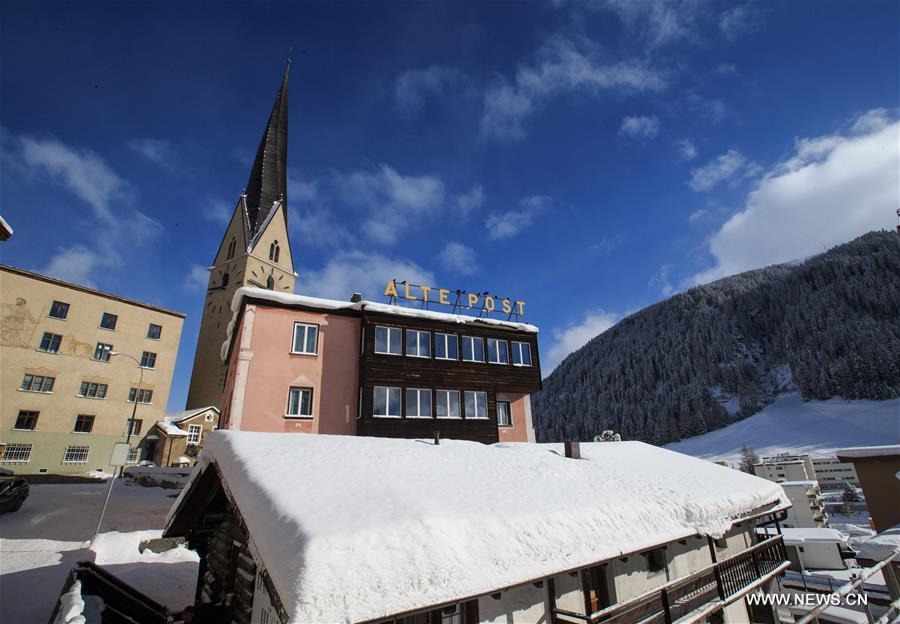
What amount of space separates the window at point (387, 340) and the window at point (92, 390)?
31355mm

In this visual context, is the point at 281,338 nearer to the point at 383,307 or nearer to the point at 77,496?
the point at 383,307

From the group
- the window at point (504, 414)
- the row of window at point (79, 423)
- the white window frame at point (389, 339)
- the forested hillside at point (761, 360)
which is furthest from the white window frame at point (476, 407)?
the forested hillside at point (761, 360)

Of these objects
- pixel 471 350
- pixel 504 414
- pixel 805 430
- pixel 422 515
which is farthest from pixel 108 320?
pixel 805 430

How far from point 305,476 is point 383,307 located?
19121 mm

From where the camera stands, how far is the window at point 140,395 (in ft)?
132

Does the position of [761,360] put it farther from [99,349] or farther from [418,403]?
[99,349]

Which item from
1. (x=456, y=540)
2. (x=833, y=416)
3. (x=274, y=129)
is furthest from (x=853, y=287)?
(x=456, y=540)

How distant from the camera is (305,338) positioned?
79.7 ft

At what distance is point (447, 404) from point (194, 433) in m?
36.3

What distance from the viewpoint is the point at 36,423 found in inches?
1363

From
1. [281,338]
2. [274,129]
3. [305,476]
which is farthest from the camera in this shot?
[274,129]

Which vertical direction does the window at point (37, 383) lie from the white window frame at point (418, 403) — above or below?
above

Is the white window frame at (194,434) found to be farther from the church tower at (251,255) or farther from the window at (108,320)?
the window at (108,320)

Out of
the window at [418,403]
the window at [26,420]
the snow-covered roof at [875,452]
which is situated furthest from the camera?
the window at [26,420]
